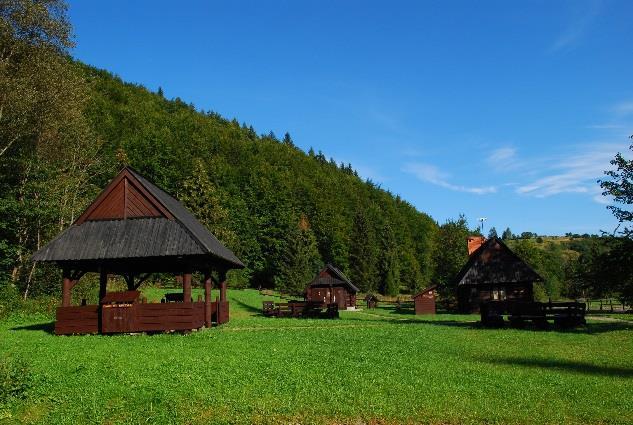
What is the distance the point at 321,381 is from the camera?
422 inches

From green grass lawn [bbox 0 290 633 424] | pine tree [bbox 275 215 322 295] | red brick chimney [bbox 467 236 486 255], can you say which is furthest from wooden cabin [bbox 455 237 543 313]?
green grass lawn [bbox 0 290 633 424]

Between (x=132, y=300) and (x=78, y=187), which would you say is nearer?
(x=132, y=300)

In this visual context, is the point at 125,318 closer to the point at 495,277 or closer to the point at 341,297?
the point at 495,277

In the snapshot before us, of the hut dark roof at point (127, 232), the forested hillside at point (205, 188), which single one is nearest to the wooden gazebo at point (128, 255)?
the hut dark roof at point (127, 232)

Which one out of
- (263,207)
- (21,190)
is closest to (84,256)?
(21,190)

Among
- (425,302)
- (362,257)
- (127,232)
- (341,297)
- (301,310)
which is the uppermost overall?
(362,257)

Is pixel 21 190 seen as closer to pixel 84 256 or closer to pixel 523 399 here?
pixel 84 256

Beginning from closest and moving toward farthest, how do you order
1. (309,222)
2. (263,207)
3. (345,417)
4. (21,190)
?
(345,417) < (21,190) < (263,207) < (309,222)

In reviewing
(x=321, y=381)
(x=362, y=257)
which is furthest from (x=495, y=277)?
(x=362, y=257)

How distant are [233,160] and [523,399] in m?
92.8

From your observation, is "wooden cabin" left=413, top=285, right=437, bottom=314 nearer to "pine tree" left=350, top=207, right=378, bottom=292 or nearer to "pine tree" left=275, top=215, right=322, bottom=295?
"pine tree" left=275, top=215, right=322, bottom=295

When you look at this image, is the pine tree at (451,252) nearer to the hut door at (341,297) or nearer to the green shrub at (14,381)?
the hut door at (341,297)

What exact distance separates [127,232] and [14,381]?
13.7m

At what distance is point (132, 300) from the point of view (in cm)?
2147
